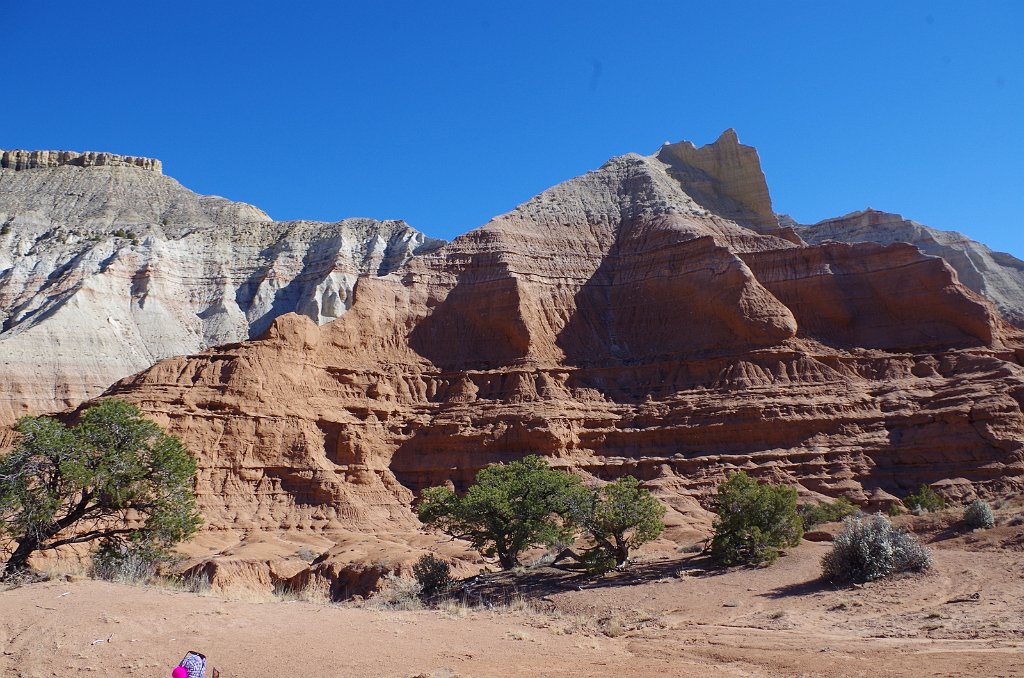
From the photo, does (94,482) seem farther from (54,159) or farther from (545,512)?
(54,159)

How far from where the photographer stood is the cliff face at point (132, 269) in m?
62.2

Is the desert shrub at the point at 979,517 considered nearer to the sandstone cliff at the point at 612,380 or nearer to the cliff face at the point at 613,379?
the sandstone cliff at the point at 612,380

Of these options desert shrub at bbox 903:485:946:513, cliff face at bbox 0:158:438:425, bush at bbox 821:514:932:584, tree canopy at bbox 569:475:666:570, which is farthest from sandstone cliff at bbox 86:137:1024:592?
bush at bbox 821:514:932:584

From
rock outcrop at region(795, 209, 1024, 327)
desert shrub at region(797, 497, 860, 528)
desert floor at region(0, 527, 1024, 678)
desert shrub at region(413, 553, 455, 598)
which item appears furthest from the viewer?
rock outcrop at region(795, 209, 1024, 327)

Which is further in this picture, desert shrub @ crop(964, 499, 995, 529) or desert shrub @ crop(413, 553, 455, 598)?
desert shrub @ crop(413, 553, 455, 598)

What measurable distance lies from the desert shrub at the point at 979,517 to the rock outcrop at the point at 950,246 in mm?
63240

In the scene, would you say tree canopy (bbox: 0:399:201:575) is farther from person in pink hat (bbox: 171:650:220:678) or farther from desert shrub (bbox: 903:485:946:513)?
desert shrub (bbox: 903:485:946:513)

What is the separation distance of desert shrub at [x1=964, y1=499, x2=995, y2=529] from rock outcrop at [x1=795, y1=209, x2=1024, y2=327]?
63240mm

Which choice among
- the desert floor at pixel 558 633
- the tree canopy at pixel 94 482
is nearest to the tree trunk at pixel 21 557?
the tree canopy at pixel 94 482

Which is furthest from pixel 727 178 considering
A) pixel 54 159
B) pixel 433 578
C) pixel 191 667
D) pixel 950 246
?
pixel 54 159

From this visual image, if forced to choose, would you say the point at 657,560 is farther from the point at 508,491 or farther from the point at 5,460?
the point at 5,460

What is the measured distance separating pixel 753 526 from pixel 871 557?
197 inches

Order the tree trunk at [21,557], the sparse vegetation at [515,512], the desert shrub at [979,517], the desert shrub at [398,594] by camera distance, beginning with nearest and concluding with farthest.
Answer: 1. the tree trunk at [21,557]
2. the desert shrub at [398,594]
3. the desert shrub at [979,517]
4. the sparse vegetation at [515,512]

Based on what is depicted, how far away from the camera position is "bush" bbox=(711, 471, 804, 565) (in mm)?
21031
